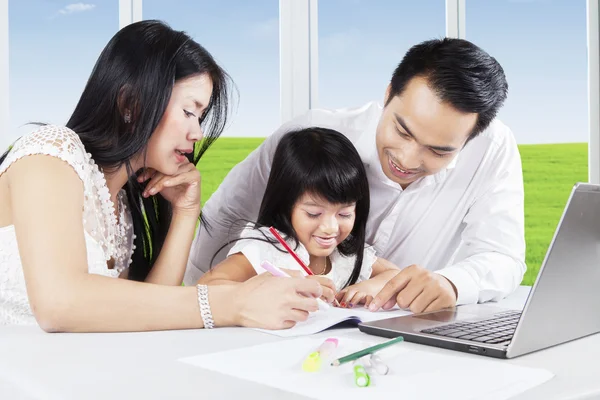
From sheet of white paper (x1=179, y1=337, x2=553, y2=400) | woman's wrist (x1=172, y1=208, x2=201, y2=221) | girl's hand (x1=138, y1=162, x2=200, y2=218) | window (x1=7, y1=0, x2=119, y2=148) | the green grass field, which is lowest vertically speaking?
the green grass field

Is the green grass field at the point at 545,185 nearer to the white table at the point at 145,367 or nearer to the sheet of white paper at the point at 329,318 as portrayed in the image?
the sheet of white paper at the point at 329,318

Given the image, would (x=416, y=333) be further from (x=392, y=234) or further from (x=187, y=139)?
(x=392, y=234)

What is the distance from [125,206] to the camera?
1.56 m

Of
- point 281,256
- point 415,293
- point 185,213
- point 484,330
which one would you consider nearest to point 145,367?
point 484,330

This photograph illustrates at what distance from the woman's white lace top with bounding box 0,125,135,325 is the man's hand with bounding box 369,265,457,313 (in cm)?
55

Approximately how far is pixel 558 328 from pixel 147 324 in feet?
Answer: 2.01

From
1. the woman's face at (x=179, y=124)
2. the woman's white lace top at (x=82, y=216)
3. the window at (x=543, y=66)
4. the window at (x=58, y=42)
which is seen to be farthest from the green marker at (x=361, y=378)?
the window at (x=543, y=66)

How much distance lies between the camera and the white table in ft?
2.33

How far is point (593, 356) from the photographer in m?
0.88

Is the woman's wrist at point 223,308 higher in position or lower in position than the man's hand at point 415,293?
higher

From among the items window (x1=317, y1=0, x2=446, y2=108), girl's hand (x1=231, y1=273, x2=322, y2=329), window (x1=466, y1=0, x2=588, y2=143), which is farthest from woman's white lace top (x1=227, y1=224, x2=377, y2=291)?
window (x1=466, y1=0, x2=588, y2=143)

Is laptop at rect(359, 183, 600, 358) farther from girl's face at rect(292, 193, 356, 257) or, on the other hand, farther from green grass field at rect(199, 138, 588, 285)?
green grass field at rect(199, 138, 588, 285)

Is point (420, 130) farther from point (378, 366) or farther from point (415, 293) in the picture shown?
point (378, 366)

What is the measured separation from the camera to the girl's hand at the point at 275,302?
106cm
